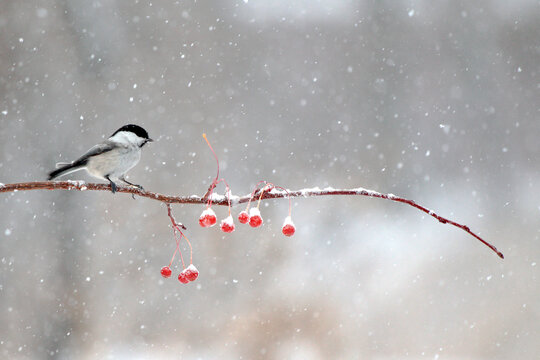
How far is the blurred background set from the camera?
503cm

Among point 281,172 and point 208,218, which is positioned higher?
point 281,172

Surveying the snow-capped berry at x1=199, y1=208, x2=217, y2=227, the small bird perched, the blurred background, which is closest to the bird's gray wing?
the small bird perched

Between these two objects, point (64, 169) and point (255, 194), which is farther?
point (64, 169)

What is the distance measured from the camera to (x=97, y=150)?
171 centimetres

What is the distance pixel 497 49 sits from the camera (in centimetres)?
677

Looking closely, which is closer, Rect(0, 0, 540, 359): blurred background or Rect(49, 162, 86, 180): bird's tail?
Rect(49, 162, 86, 180): bird's tail

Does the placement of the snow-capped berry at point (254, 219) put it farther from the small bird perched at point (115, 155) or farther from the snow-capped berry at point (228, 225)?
the small bird perched at point (115, 155)

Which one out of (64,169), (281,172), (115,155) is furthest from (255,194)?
(281,172)

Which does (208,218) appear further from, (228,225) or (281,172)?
(281,172)

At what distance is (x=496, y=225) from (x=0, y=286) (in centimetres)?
542

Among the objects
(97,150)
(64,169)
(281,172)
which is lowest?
(64,169)

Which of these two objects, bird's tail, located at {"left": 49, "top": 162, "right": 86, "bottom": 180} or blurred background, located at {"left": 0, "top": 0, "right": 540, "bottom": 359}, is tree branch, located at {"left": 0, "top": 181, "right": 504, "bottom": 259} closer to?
bird's tail, located at {"left": 49, "top": 162, "right": 86, "bottom": 180}

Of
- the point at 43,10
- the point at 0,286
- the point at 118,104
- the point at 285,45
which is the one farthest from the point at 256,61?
the point at 0,286

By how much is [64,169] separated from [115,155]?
0.27 m
